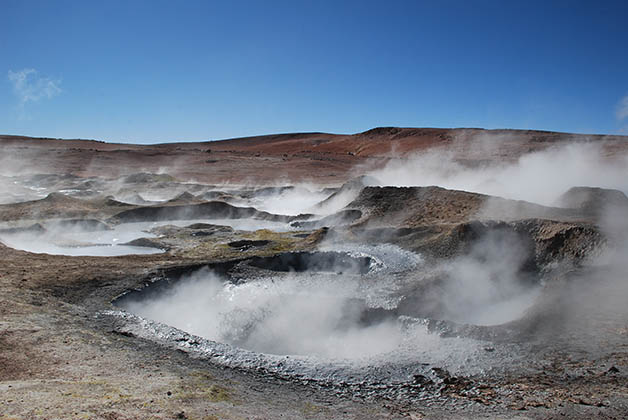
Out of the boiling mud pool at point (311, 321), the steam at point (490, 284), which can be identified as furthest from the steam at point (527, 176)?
the boiling mud pool at point (311, 321)

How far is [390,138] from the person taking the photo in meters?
60.0

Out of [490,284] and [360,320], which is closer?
[360,320]

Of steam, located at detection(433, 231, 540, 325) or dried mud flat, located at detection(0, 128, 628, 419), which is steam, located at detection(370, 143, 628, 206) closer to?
dried mud flat, located at detection(0, 128, 628, 419)

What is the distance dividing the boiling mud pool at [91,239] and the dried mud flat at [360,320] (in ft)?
0.38

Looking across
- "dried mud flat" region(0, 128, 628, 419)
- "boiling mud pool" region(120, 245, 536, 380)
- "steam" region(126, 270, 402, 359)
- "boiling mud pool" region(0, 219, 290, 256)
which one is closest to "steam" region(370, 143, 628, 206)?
"dried mud flat" region(0, 128, 628, 419)

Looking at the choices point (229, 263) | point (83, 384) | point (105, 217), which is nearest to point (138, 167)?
point (105, 217)

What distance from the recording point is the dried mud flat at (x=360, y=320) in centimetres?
445

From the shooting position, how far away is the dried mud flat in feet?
14.6

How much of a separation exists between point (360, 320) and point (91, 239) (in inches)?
419

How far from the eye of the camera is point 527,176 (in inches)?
944

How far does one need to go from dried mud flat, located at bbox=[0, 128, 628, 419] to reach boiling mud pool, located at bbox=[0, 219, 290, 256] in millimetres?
115

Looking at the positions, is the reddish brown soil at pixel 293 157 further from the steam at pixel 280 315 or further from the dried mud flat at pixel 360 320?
the steam at pixel 280 315

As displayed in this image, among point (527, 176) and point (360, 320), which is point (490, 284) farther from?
point (527, 176)

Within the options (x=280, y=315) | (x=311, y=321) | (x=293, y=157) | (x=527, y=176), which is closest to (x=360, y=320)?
(x=311, y=321)
